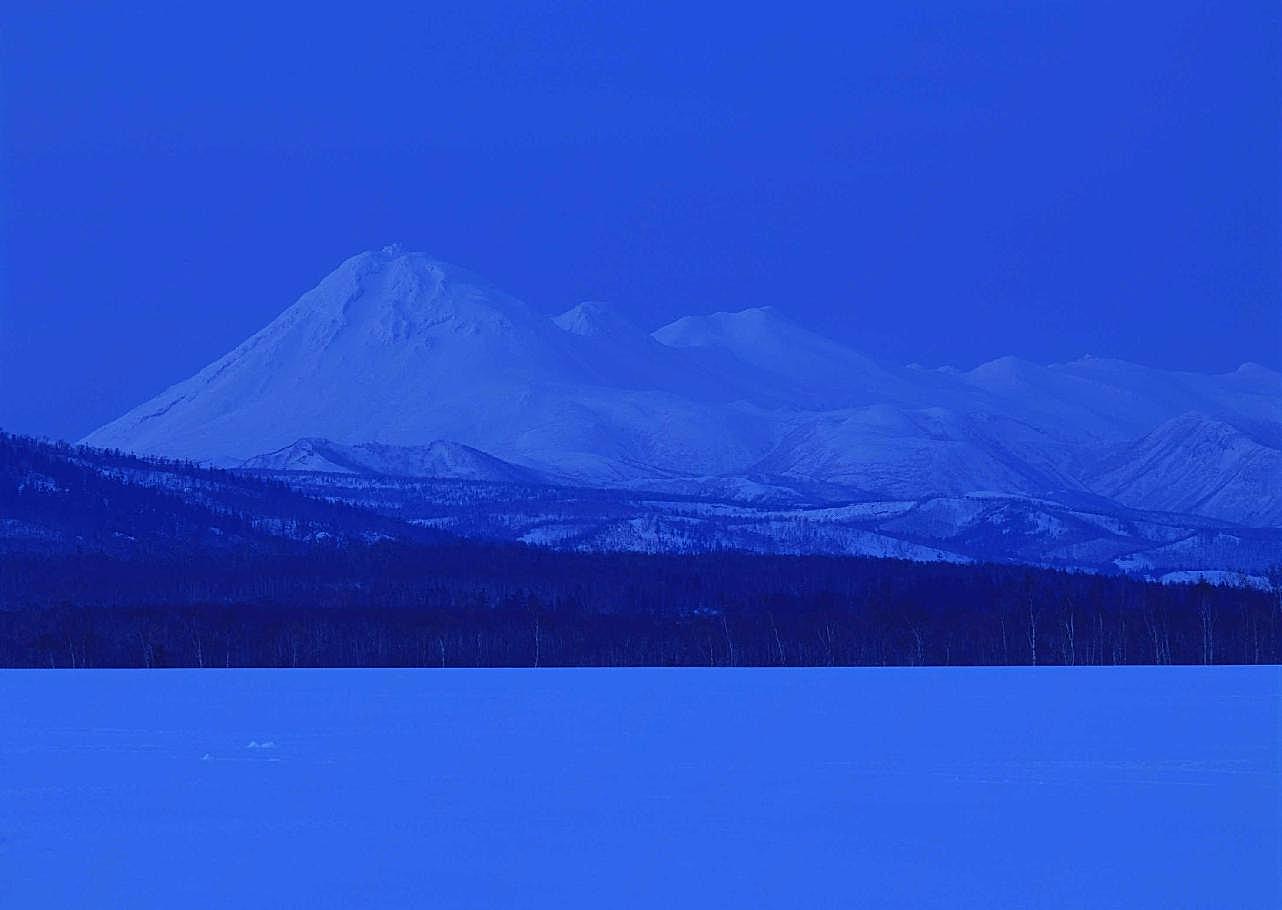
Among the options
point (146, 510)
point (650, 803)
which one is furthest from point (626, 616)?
point (146, 510)

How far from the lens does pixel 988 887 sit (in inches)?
804

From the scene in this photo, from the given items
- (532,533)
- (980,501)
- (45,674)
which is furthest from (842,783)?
(980,501)

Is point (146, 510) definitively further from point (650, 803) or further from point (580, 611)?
point (650, 803)

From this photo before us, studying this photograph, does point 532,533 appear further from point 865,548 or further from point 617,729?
point 617,729

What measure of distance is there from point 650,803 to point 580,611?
58984 millimetres

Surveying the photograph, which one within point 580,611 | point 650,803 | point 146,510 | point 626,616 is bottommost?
point 650,803

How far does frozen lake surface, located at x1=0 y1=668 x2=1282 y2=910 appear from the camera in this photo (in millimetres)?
20594

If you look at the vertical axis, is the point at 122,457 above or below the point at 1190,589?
above

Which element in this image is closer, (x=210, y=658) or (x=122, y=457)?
(x=210, y=658)

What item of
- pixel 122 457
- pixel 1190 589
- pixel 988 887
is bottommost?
pixel 988 887

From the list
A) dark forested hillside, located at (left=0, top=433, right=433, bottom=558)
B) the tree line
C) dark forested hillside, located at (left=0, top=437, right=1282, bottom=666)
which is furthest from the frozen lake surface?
dark forested hillside, located at (left=0, top=433, right=433, bottom=558)

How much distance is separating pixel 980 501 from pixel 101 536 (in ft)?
265

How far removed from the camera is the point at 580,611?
281 feet

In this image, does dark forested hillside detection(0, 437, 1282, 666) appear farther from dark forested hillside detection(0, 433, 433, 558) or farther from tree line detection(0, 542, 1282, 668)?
dark forested hillside detection(0, 433, 433, 558)
